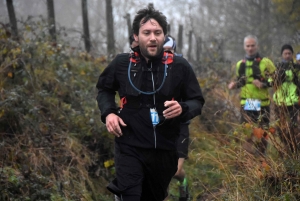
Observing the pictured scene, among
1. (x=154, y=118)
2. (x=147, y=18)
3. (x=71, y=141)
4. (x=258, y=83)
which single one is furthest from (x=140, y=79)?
(x=258, y=83)

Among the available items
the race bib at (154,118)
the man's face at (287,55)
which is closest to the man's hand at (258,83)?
the man's face at (287,55)

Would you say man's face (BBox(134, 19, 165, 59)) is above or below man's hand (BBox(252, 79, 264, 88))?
above

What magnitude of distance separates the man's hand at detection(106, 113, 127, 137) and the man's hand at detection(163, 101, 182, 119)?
398 mm

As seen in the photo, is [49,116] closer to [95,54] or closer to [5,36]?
[5,36]

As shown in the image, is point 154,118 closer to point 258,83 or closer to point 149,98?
point 149,98

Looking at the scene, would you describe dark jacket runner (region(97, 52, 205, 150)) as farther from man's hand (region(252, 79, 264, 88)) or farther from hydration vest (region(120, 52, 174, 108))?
man's hand (region(252, 79, 264, 88))

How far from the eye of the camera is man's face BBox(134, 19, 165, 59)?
4117 millimetres

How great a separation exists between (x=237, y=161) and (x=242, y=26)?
19380mm

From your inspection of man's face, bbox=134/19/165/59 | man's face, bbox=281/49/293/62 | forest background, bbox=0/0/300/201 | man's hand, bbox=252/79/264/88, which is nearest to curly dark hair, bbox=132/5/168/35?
man's face, bbox=134/19/165/59

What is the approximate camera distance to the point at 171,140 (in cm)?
417

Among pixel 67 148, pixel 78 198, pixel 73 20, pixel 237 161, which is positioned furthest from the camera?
Answer: pixel 73 20

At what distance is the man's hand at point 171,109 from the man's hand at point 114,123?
398 millimetres

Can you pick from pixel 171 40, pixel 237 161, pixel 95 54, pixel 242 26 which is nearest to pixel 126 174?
pixel 237 161

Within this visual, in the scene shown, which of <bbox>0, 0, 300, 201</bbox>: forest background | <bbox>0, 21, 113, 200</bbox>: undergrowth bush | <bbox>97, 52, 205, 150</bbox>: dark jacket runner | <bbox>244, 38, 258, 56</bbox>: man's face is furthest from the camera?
<bbox>244, 38, 258, 56</bbox>: man's face
